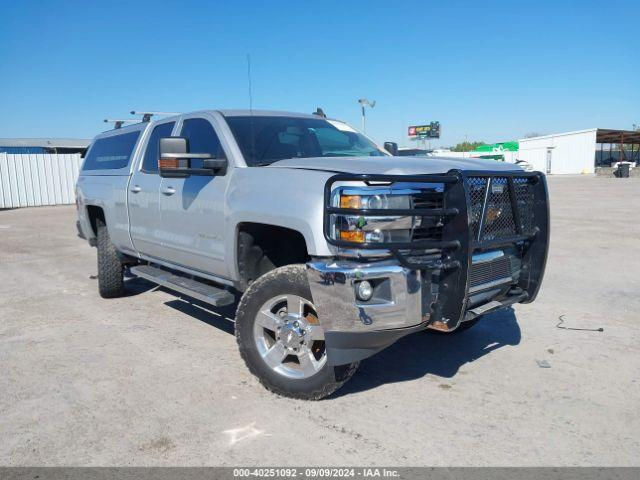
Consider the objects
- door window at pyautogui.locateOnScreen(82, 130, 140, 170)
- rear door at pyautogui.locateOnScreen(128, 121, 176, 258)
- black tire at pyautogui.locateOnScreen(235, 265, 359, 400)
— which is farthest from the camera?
door window at pyautogui.locateOnScreen(82, 130, 140, 170)

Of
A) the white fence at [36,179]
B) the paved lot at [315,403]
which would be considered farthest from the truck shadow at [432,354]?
the white fence at [36,179]

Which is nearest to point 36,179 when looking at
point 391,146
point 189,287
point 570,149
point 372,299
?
point 391,146

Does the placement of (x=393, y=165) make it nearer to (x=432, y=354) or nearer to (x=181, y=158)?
(x=181, y=158)

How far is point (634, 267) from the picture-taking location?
8.00 meters

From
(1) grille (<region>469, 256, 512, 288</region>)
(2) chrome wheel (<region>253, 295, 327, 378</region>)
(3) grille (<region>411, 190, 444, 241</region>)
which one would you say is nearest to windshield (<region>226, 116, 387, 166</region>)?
(2) chrome wheel (<region>253, 295, 327, 378</region>)

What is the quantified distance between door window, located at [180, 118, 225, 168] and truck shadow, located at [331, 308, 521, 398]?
2110 mm

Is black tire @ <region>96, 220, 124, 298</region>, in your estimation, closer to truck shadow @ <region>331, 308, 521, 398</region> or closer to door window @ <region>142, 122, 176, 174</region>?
door window @ <region>142, 122, 176, 174</region>

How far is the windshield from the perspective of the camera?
4.47 meters

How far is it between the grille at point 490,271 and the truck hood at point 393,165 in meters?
0.65

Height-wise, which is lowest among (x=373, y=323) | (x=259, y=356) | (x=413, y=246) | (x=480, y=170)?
(x=259, y=356)

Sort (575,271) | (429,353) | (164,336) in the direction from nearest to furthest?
(429,353) < (164,336) < (575,271)

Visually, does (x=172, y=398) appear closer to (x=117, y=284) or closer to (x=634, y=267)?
(x=117, y=284)

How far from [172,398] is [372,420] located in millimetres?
1397

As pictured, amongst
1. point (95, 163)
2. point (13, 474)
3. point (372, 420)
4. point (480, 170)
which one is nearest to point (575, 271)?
point (480, 170)
